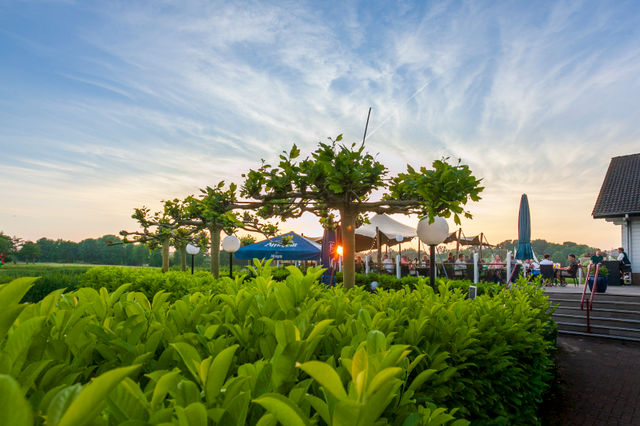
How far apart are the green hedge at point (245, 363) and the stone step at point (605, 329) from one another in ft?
30.2

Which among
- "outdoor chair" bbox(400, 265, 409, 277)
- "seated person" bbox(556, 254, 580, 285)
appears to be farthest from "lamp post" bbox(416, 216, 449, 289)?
"seated person" bbox(556, 254, 580, 285)

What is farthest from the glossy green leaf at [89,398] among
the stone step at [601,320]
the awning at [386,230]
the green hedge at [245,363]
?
the awning at [386,230]

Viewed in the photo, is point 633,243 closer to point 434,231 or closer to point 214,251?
point 434,231

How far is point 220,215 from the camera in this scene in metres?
8.12

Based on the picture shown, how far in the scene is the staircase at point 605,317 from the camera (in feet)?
33.2


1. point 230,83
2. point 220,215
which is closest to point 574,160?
point 230,83

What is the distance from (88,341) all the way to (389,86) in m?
11.7

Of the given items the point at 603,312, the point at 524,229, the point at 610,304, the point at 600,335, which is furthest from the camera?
the point at 524,229

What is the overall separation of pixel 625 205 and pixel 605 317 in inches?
481

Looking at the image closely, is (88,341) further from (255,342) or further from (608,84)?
(608,84)

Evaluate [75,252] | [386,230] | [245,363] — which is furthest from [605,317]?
[75,252]

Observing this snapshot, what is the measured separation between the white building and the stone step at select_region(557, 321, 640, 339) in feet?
37.5

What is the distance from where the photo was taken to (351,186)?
22.1ft

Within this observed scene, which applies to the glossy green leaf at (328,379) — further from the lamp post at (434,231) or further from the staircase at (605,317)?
the staircase at (605,317)
